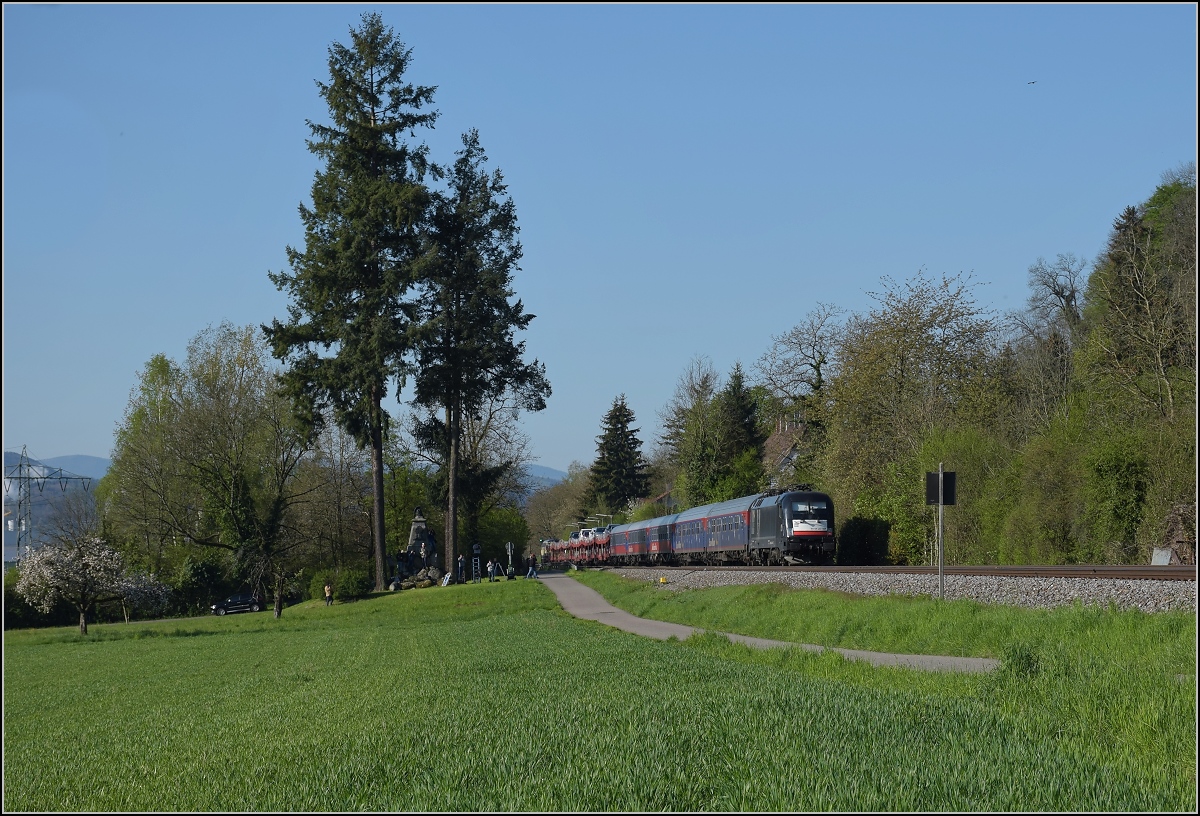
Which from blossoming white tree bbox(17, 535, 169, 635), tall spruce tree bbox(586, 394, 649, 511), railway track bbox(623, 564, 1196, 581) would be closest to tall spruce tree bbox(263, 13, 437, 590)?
blossoming white tree bbox(17, 535, 169, 635)

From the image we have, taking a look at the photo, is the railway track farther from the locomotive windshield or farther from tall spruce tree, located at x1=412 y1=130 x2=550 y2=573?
tall spruce tree, located at x1=412 y1=130 x2=550 y2=573

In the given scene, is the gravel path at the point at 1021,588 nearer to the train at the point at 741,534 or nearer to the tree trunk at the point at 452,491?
the train at the point at 741,534

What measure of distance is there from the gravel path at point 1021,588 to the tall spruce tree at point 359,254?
2121 cm

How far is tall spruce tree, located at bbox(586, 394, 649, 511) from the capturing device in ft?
367

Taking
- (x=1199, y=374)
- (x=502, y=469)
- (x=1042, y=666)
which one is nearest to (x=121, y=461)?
(x=502, y=469)

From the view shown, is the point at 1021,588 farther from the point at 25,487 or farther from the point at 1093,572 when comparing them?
the point at 25,487

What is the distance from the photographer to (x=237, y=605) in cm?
6419

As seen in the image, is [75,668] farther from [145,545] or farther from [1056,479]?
[145,545]

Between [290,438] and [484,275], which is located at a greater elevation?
[484,275]

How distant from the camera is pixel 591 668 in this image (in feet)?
48.8

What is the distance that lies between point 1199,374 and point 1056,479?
2413 cm

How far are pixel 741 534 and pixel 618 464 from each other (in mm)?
67496

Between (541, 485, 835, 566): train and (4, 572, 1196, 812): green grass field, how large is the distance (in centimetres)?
1910

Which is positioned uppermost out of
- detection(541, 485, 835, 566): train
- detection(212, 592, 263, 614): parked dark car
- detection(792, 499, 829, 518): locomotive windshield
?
detection(792, 499, 829, 518): locomotive windshield
